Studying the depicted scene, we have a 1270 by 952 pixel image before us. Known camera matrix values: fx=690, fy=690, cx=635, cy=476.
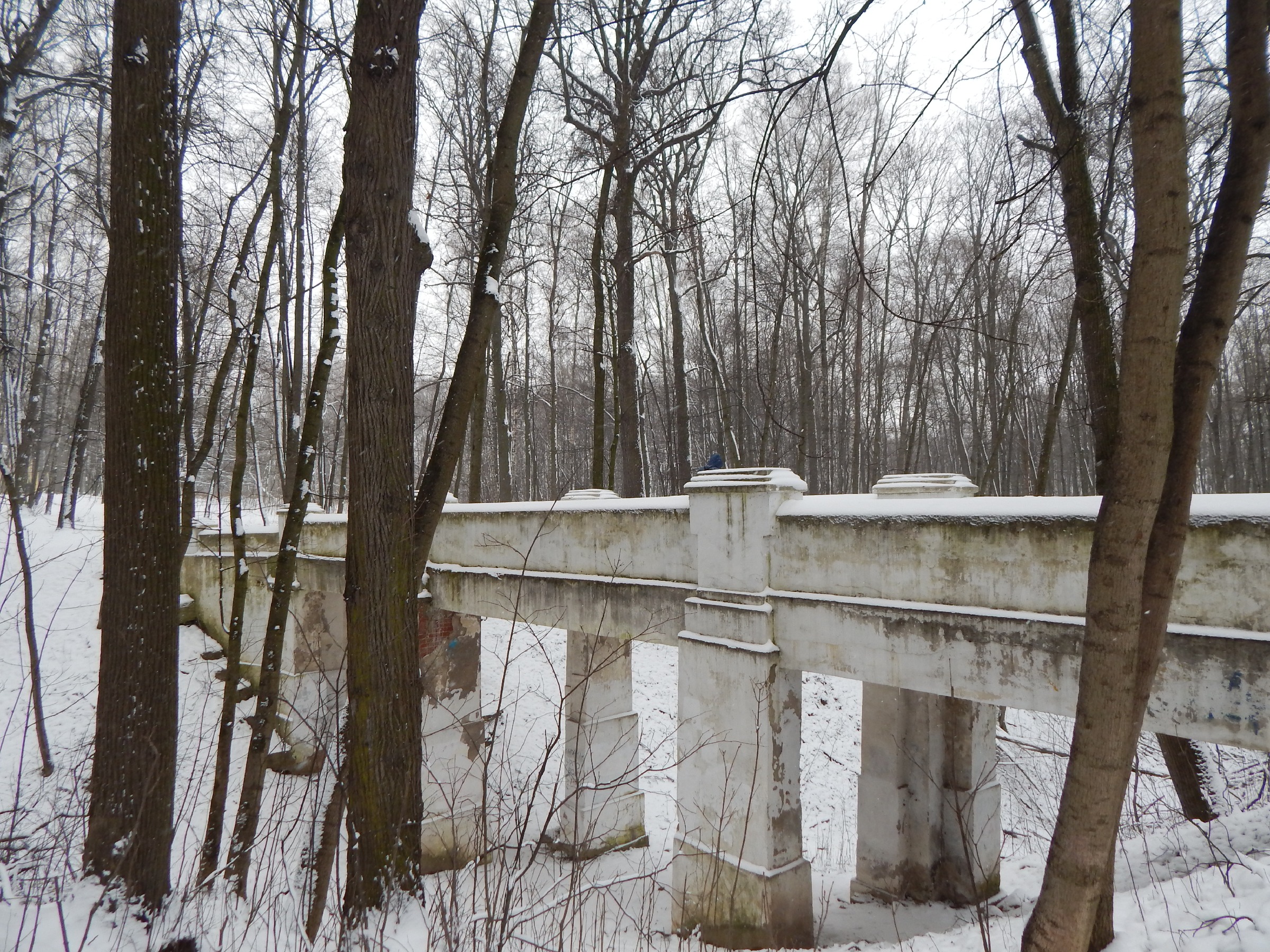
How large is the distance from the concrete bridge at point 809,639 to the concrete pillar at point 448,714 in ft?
0.11

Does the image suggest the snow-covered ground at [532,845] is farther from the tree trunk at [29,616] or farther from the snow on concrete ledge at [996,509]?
the snow on concrete ledge at [996,509]

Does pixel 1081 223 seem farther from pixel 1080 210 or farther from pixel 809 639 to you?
pixel 809 639

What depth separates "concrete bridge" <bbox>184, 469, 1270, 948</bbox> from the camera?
3.33m


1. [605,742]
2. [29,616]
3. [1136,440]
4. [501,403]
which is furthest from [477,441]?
[1136,440]

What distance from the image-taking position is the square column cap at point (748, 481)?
16.3ft

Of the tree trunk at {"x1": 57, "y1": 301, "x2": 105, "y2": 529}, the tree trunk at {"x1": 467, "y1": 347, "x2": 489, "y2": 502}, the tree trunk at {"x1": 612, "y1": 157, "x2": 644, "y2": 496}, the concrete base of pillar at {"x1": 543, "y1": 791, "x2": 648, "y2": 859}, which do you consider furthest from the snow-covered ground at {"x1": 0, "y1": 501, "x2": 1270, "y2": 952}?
the tree trunk at {"x1": 467, "y1": 347, "x2": 489, "y2": 502}

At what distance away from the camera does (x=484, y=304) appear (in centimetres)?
427

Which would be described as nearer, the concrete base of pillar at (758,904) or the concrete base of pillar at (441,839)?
the concrete base of pillar at (758,904)

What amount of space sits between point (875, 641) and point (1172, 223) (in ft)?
9.48

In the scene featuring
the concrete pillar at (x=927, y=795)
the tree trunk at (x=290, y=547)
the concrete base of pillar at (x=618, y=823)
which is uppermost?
the tree trunk at (x=290, y=547)

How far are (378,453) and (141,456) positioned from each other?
151cm

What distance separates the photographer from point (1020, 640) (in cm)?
381

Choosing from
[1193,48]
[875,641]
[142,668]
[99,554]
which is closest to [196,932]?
[142,668]

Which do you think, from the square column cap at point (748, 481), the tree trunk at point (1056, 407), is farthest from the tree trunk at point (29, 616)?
the tree trunk at point (1056, 407)
